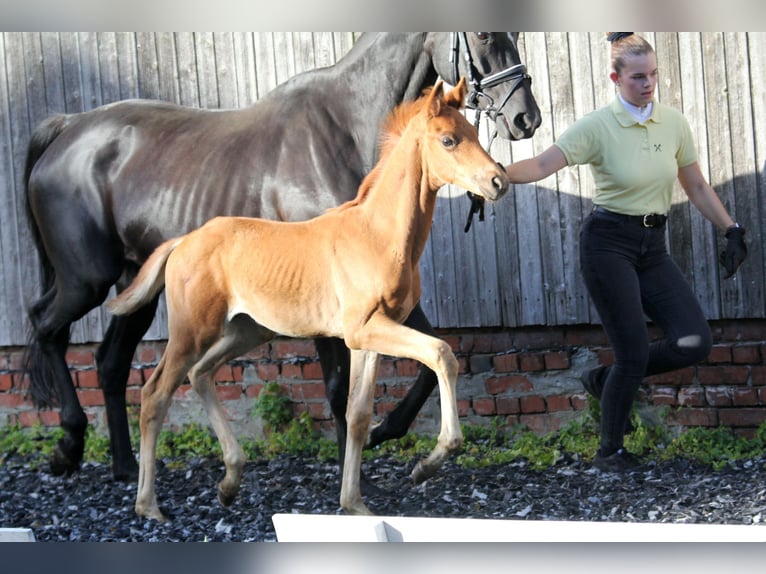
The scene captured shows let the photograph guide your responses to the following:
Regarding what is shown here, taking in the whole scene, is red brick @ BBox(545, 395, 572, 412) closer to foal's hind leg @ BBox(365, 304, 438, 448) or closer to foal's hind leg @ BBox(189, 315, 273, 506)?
foal's hind leg @ BBox(365, 304, 438, 448)

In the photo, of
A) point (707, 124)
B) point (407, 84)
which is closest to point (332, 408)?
point (407, 84)

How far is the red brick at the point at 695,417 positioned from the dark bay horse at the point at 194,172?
119 cm

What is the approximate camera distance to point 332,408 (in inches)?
176

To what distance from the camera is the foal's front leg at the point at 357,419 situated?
414 centimetres

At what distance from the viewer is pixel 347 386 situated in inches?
175

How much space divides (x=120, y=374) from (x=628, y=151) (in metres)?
2.30

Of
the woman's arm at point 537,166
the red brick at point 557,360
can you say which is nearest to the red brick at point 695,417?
the red brick at point 557,360

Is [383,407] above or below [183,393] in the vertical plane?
below

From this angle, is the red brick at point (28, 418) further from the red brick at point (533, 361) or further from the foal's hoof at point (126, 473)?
the red brick at point (533, 361)

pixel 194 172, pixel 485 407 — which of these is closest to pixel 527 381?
pixel 485 407

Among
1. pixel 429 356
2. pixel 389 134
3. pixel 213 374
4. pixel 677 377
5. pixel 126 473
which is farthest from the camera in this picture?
pixel 677 377

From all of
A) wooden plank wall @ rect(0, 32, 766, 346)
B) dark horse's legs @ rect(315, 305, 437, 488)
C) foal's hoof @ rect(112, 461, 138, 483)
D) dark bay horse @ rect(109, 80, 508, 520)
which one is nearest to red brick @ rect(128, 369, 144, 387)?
foal's hoof @ rect(112, 461, 138, 483)

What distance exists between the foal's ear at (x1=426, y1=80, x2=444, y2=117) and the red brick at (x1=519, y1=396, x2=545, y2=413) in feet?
5.04

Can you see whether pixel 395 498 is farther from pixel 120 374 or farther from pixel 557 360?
pixel 120 374
